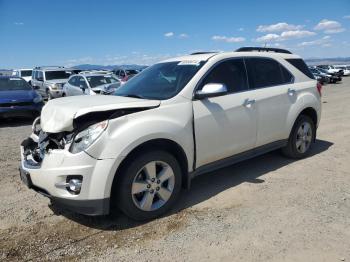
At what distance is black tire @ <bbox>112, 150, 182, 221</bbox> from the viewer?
3610 mm

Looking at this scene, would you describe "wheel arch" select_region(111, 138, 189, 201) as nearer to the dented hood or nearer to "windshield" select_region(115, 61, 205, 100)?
the dented hood

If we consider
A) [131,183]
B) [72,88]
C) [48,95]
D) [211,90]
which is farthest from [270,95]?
[48,95]

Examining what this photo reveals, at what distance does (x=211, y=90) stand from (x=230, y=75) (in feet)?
2.57

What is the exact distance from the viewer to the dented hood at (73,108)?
358cm

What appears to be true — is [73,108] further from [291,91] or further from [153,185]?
[291,91]

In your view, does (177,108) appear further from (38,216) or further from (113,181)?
(38,216)

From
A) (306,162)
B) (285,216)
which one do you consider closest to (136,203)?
(285,216)

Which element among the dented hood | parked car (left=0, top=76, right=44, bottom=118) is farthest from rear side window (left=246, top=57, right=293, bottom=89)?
parked car (left=0, top=76, right=44, bottom=118)

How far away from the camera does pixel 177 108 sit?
13.3 ft

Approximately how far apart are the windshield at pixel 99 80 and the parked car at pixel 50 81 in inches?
153

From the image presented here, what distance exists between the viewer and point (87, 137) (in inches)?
138

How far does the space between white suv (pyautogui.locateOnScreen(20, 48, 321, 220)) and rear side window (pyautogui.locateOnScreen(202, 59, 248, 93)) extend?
0.04 ft

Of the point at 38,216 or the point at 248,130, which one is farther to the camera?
the point at 248,130

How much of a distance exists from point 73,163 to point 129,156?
0.55 meters
